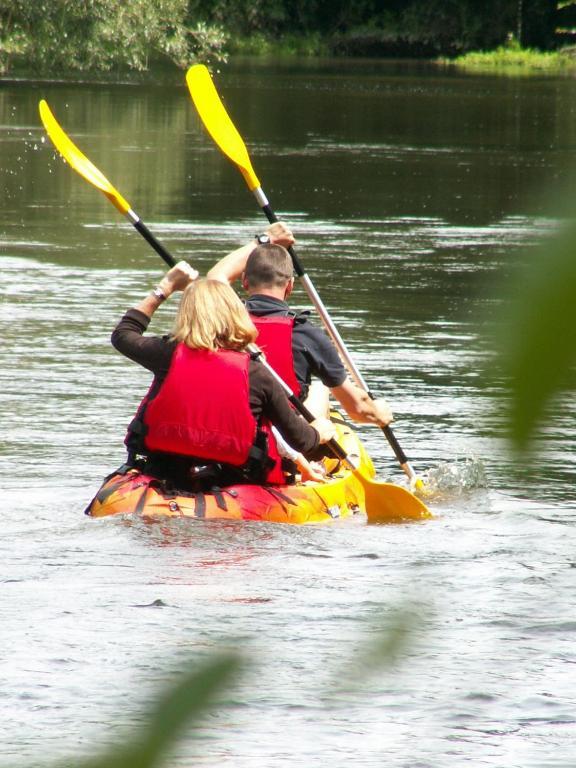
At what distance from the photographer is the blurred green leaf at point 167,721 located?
0.61 metres

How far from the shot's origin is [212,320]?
626cm

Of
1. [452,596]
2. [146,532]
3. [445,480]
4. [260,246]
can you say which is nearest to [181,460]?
[146,532]

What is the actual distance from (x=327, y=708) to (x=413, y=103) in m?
44.7

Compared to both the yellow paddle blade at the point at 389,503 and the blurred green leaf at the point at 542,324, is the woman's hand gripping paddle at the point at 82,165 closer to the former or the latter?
the yellow paddle blade at the point at 389,503

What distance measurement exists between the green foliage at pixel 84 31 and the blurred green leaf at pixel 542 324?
122ft

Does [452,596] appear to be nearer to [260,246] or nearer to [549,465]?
[549,465]

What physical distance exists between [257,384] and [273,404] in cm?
11

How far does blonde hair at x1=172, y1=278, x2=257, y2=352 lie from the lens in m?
6.27

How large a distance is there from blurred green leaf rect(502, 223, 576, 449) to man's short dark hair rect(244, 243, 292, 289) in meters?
6.25

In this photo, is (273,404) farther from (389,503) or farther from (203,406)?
(389,503)

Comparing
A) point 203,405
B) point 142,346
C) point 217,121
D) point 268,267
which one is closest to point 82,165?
point 217,121

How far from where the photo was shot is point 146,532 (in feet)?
20.7

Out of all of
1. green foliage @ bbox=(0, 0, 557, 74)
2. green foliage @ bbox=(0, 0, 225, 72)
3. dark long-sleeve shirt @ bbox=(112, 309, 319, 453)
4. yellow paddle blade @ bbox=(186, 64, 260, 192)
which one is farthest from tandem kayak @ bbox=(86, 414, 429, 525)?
green foliage @ bbox=(0, 0, 225, 72)

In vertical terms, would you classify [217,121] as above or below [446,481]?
above
